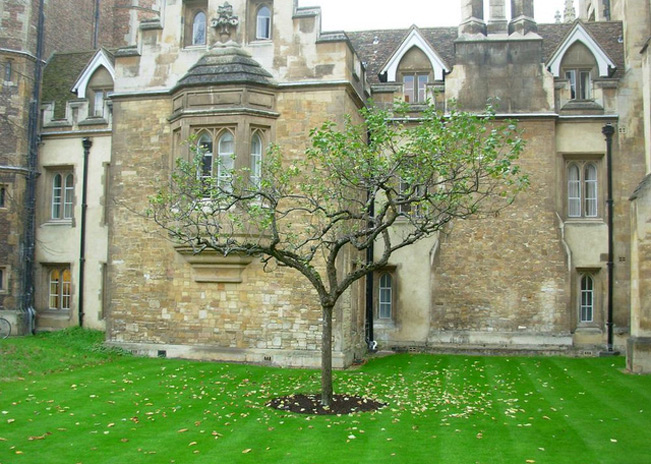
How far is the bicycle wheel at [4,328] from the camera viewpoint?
21.9m

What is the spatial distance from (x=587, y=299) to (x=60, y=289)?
18.4 meters

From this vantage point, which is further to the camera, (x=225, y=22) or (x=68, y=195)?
(x=68, y=195)

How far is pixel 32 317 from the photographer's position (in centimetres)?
2277

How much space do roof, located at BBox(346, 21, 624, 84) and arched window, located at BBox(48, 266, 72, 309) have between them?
43.4 ft

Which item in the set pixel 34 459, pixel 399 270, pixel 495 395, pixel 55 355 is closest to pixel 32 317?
pixel 55 355

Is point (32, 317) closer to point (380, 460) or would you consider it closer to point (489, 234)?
point (489, 234)

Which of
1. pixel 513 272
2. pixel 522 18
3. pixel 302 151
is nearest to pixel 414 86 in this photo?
pixel 522 18

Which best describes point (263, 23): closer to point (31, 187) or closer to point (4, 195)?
point (31, 187)

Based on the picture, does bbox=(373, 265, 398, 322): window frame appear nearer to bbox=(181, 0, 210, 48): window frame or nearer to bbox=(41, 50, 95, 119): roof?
bbox=(181, 0, 210, 48): window frame

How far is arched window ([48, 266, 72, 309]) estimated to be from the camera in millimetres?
23547

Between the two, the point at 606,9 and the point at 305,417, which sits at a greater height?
the point at 606,9

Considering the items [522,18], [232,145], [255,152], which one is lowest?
[255,152]

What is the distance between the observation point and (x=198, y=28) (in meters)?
18.1

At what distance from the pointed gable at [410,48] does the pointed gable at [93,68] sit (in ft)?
33.6
